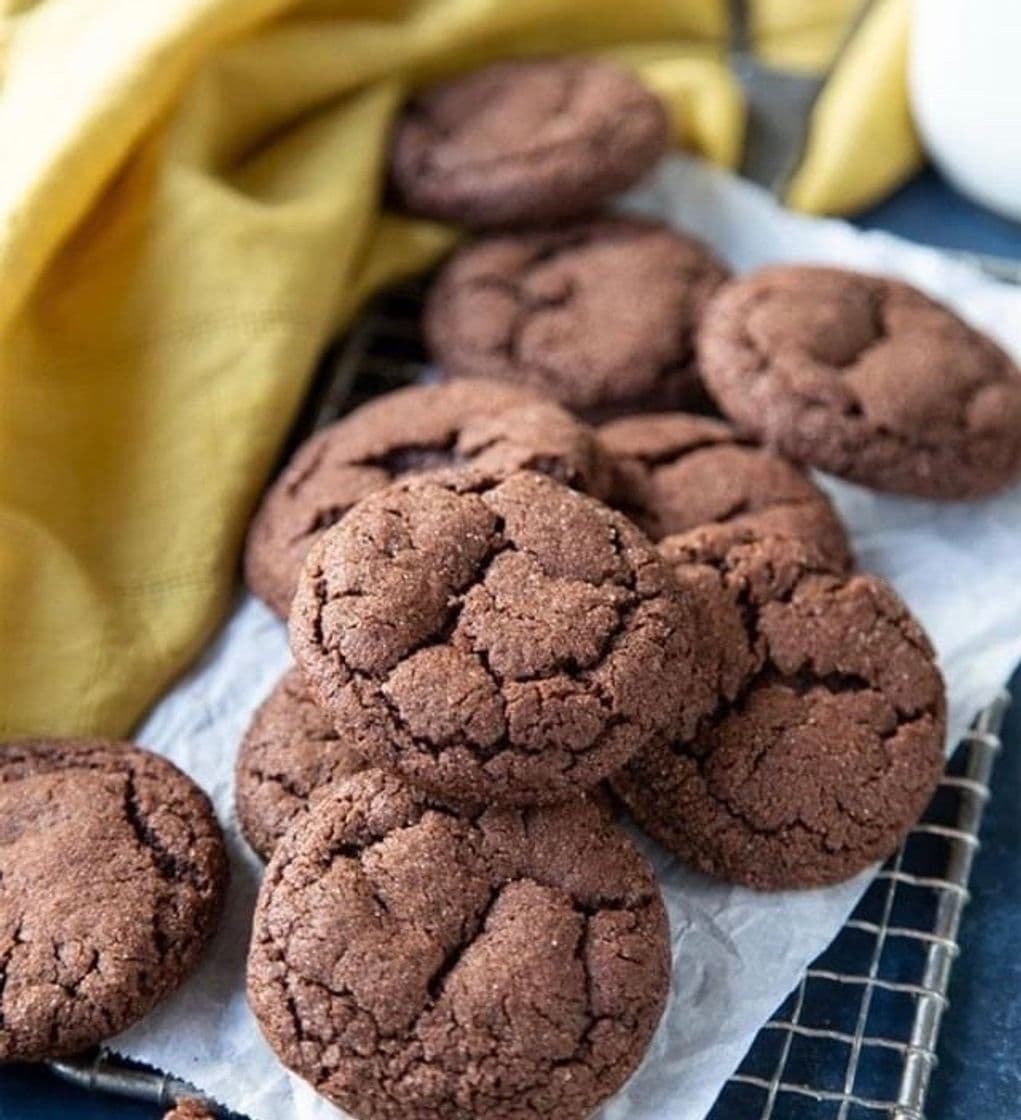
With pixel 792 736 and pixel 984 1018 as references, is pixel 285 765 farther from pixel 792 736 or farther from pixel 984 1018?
pixel 984 1018

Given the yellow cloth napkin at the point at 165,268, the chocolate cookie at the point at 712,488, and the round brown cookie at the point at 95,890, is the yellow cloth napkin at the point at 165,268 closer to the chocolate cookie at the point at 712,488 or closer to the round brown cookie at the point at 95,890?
the round brown cookie at the point at 95,890

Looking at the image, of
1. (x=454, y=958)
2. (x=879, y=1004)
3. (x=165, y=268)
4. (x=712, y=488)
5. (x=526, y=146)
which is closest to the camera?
(x=454, y=958)

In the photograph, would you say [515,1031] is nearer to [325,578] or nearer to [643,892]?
[643,892]

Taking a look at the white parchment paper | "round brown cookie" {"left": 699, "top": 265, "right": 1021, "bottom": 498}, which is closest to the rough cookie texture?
the white parchment paper

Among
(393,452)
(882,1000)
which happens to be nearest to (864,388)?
(393,452)

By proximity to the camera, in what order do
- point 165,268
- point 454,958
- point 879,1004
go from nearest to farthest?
point 454,958 → point 879,1004 → point 165,268

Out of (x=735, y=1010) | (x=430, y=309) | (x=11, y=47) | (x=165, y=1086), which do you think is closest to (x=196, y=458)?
(x=430, y=309)

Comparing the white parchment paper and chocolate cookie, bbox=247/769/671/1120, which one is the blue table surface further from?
chocolate cookie, bbox=247/769/671/1120
